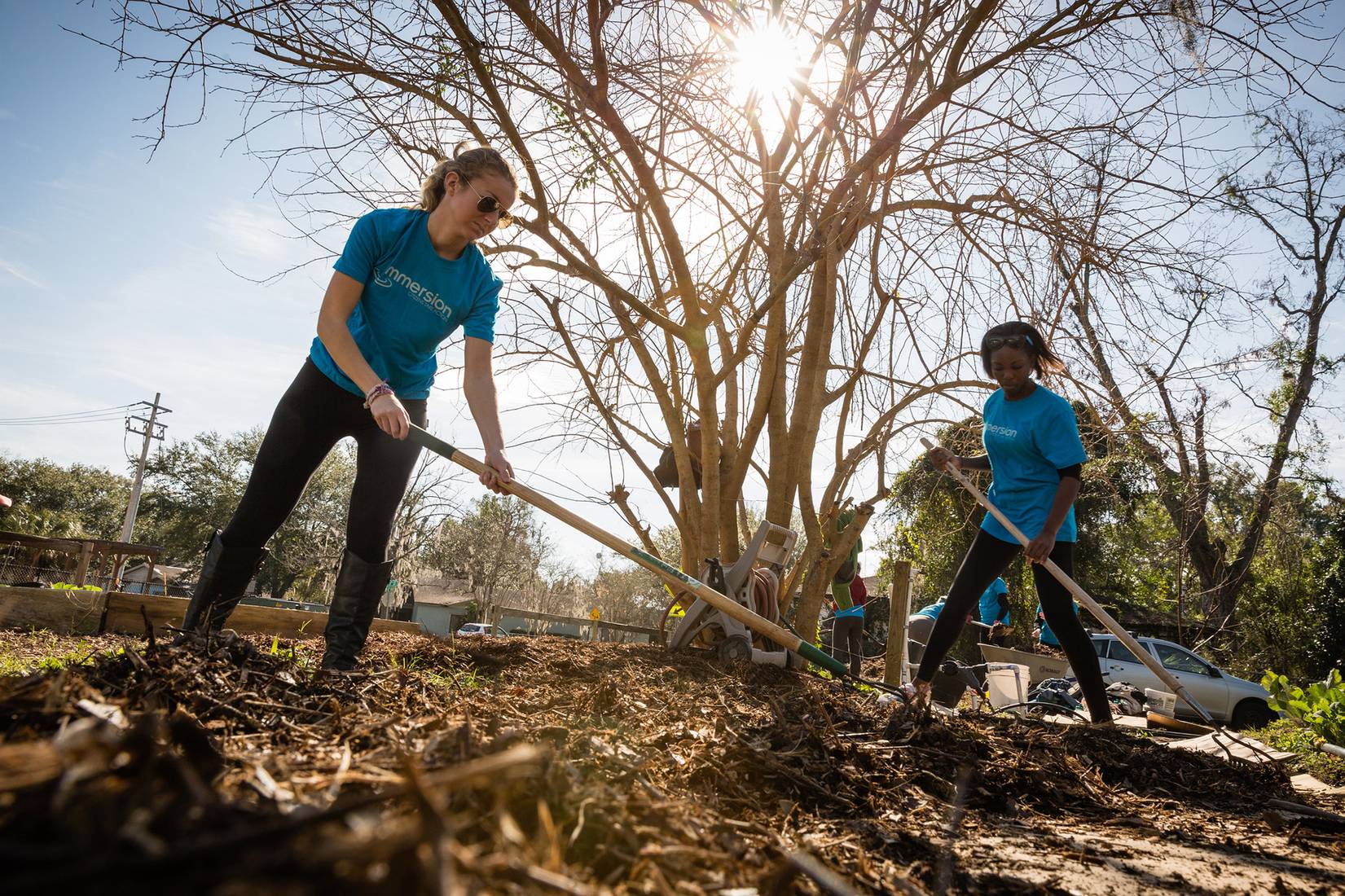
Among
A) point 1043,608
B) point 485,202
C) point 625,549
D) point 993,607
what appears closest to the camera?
point 485,202

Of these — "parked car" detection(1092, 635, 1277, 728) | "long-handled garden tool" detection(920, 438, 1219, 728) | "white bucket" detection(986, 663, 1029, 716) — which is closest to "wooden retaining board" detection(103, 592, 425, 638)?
"long-handled garden tool" detection(920, 438, 1219, 728)

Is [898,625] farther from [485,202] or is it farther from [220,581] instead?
[220,581]

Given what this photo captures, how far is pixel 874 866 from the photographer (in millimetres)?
1283

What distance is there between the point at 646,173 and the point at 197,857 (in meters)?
3.79

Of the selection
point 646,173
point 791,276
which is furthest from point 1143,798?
point 646,173

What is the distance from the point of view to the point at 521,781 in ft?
3.50

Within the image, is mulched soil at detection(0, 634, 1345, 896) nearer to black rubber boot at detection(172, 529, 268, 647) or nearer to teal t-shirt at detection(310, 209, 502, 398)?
black rubber boot at detection(172, 529, 268, 647)

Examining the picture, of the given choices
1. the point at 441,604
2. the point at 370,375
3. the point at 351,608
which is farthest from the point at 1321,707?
the point at 441,604

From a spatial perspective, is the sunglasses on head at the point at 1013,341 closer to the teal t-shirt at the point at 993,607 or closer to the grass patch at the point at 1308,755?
the grass patch at the point at 1308,755

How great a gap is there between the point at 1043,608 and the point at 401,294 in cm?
335

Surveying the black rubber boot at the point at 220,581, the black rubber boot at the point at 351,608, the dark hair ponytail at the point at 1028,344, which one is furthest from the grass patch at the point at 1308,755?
the black rubber boot at the point at 220,581

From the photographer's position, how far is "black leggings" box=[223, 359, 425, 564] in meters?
2.61

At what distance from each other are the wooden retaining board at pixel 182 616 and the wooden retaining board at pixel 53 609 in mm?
80

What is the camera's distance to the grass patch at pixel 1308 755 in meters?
3.10
